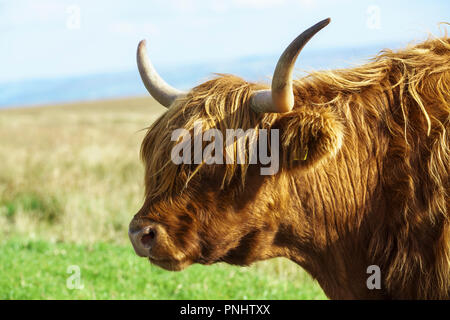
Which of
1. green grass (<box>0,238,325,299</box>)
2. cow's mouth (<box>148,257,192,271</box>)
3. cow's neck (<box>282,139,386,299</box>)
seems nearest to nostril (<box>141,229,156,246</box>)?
cow's mouth (<box>148,257,192,271</box>)

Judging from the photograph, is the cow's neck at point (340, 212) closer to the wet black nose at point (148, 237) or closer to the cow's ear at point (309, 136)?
the cow's ear at point (309, 136)

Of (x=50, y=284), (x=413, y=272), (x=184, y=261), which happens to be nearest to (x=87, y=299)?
(x=50, y=284)

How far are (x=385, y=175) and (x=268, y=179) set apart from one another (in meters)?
0.68

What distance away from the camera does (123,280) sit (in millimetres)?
5930

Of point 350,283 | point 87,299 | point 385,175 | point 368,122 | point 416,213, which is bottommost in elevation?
point 87,299

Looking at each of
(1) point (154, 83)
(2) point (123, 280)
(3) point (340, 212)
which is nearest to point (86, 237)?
(2) point (123, 280)

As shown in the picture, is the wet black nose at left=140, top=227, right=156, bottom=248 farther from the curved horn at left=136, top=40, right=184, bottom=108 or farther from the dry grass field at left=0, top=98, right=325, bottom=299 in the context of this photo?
the dry grass field at left=0, top=98, right=325, bottom=299

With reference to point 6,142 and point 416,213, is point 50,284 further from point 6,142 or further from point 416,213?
point 6,142

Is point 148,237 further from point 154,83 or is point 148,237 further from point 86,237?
point 86,237

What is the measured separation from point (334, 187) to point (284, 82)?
754 millimetres

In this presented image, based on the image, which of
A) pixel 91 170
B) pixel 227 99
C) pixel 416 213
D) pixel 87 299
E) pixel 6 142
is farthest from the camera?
pixel 6 142

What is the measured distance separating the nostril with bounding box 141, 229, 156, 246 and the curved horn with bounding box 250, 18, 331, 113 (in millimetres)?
925

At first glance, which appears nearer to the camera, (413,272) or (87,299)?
(413,272)

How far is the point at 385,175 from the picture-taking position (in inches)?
124
